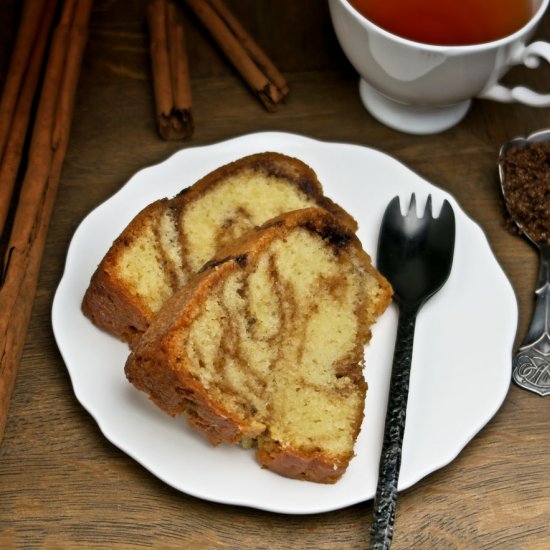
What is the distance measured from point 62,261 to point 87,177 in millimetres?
233

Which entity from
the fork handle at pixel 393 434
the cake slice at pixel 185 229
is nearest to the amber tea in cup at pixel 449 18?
the cake slice at pixel 185 229

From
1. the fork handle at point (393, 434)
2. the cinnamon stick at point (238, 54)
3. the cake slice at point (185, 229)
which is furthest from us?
the cinnamon stick at point (238, 54)

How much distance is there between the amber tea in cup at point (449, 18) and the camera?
1905mm

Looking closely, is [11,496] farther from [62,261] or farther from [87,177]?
[87,177]

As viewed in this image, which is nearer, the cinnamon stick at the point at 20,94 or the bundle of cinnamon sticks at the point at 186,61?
the cinnamon stick at the point at 20,94

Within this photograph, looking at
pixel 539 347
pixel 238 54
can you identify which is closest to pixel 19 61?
pixel 238 54

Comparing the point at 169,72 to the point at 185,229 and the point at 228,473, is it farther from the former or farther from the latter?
the point at 228,473

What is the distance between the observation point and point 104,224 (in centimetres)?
184

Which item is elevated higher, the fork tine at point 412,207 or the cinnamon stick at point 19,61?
the cinnamon stick at point 19,61

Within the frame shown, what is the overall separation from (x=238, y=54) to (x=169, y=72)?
177 mm

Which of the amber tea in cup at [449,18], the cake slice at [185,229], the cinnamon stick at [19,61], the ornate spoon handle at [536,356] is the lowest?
the ornate spoon handle at [536,356]

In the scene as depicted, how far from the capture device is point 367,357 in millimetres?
1696

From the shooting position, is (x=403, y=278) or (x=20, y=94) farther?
(x=20, y=94)

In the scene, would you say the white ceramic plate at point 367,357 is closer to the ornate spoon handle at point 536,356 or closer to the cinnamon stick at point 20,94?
the ornate spoon handle at point 536,356
